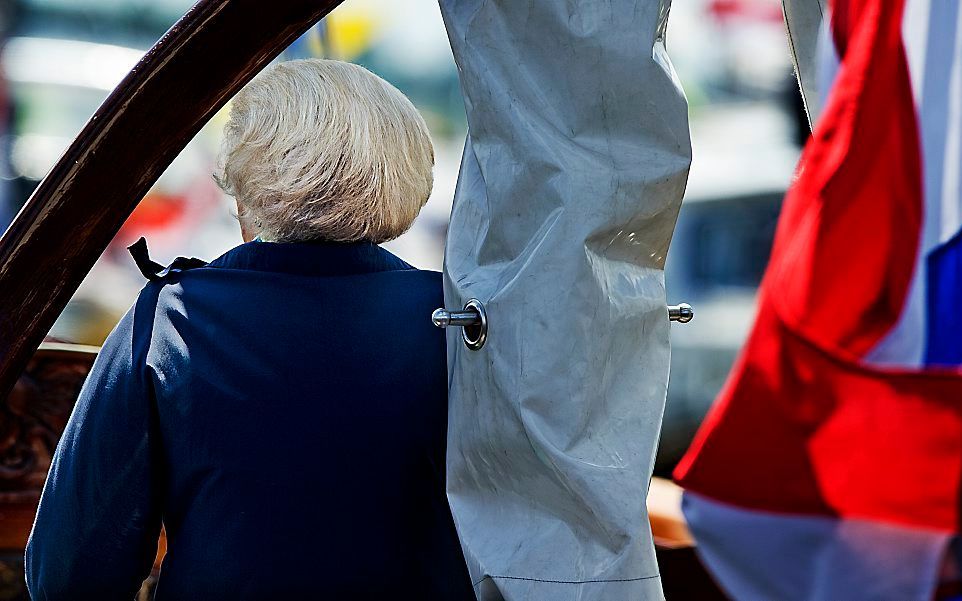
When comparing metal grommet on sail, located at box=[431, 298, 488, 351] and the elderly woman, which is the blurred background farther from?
Result: metal grommet on sail, located at box=[431, 298, 488, 351]

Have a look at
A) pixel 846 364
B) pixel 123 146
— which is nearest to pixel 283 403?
pixel 123 146

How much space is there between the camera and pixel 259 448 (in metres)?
1.65

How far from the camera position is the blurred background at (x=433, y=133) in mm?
5176

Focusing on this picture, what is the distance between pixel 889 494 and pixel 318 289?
38.6 inches

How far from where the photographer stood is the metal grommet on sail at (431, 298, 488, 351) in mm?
1403

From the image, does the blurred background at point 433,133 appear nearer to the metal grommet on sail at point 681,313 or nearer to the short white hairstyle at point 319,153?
the short white hairstyle at point 319,153

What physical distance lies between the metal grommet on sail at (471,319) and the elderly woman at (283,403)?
323 millimetres

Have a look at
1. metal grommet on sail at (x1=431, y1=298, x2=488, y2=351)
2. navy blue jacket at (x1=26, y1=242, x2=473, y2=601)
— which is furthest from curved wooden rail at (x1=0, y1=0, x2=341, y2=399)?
metal grommet on sail at (x1=431, y1=298, x2=488, y2=351)

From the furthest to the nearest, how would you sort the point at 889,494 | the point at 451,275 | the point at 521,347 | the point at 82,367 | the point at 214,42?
1. the point at 82,367
2. the point at 214,42
3. the point at 451,275
4. the point at 521,347
5. the point at 889,494

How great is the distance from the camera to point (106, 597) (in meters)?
1.69

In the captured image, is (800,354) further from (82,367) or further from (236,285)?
(82,367)

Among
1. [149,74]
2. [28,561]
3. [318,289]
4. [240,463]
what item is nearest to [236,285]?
[318,289]

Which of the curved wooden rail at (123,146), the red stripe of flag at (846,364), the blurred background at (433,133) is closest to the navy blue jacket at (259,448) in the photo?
the curved wooden rail at (123,146)

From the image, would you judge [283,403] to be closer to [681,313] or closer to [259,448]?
[259,448]
